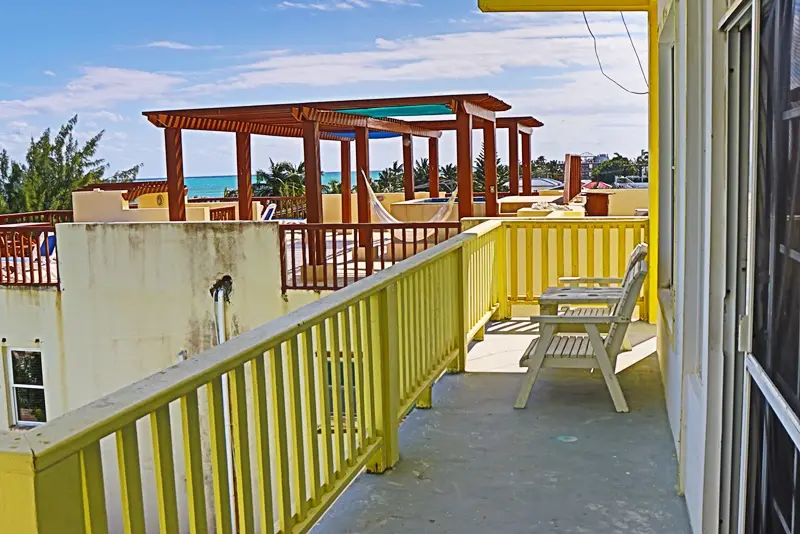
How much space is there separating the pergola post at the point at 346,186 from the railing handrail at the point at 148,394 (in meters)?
12.8

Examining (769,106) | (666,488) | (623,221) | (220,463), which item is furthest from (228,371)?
(623,221)

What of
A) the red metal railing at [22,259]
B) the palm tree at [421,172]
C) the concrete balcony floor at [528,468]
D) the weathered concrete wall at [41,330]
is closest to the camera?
the concrete balcony floor at [528,468]

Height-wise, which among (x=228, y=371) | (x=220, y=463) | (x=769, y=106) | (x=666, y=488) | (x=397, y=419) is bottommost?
(x=666, y=488)

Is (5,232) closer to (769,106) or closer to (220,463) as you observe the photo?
(220,463)

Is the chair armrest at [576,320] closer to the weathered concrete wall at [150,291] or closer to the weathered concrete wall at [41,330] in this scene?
the weathered concrete wall at [150,291]

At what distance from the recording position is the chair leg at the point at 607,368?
461cm

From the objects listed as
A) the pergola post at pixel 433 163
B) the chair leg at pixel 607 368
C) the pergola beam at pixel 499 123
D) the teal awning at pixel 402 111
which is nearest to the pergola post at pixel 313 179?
the teal awning at pixel 402 111

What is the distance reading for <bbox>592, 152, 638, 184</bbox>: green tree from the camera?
127ft

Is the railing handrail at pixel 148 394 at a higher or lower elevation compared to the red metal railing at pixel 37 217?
lower

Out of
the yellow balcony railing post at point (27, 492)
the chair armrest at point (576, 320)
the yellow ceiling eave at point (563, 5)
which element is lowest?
the chair armrest at point (576, 320)

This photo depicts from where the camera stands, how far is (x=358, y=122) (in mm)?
13727

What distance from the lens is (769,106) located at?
195 cm

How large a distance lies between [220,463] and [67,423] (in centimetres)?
65

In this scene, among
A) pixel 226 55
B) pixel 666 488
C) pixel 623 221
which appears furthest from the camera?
pixel 226 55
